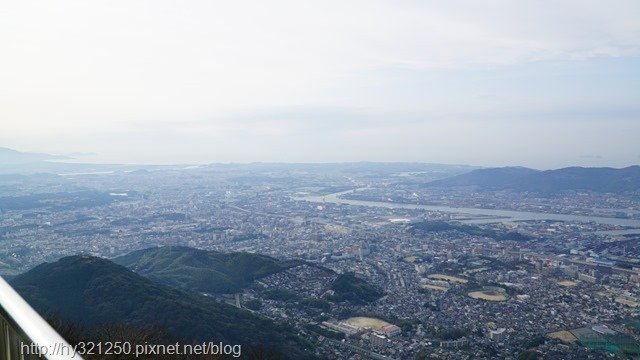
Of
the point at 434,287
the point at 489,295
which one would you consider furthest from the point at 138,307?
the point at 489,295

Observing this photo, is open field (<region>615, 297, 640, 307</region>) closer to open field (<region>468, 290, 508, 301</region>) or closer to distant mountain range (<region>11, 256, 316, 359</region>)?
open field (<region>468, 290, 508, 301</region>)

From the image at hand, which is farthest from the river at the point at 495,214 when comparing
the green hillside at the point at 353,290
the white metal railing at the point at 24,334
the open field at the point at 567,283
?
the white metal railing at the point at 24,334

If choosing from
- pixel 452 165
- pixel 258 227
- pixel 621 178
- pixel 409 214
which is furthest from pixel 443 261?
pixel 452 165

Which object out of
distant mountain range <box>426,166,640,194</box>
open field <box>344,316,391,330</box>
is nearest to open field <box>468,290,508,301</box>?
open field <box>344,316,391,330</box>

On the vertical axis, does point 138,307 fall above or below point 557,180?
below

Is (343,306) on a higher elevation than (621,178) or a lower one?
lower

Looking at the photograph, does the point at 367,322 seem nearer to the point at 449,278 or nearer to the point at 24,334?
the point at 449,278

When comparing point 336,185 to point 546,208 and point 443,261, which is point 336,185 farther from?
point 443,261

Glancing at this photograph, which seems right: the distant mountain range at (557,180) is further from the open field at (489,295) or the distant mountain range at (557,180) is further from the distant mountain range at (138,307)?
the distant mountain range at (138,307)
